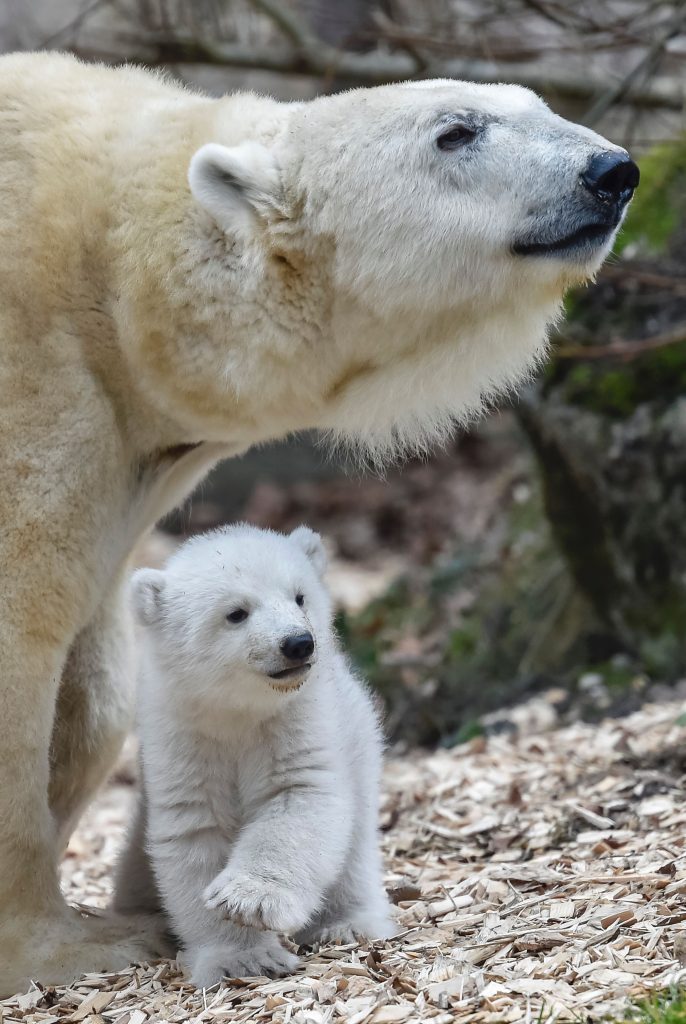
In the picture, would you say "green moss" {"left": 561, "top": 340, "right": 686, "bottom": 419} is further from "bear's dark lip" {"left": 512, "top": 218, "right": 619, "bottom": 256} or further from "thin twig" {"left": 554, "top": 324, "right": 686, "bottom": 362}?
"bear's dark lip" {"left": 512, "top": 218, "right": 619, "bottom": 256}

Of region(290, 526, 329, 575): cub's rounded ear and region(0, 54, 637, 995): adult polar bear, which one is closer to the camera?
region(0, 54, 637, 995): adult polar bear

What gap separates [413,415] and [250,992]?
5.44ft

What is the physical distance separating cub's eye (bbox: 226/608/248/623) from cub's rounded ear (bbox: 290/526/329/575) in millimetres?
421

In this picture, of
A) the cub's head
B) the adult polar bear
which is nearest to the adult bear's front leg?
the adult polar bear

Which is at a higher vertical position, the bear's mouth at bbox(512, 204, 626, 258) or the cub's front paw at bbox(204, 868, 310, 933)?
the bear's mouth at bbox(512, 204, 626, 258)

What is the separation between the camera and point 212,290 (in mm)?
3572

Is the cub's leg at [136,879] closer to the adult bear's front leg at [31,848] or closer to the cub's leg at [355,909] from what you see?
the adult bear's front leg at [31,848]

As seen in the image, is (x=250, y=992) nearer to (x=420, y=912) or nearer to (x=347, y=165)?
(x=420, y=912)

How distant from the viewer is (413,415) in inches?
153

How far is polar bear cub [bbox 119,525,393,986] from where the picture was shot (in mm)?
3307

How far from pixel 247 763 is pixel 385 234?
1441 mm

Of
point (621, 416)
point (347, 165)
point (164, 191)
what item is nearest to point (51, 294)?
point (164, 191)

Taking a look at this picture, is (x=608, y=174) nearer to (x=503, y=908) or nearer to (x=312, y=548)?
Answer: (x=312, y=548)

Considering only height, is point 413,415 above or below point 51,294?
below
